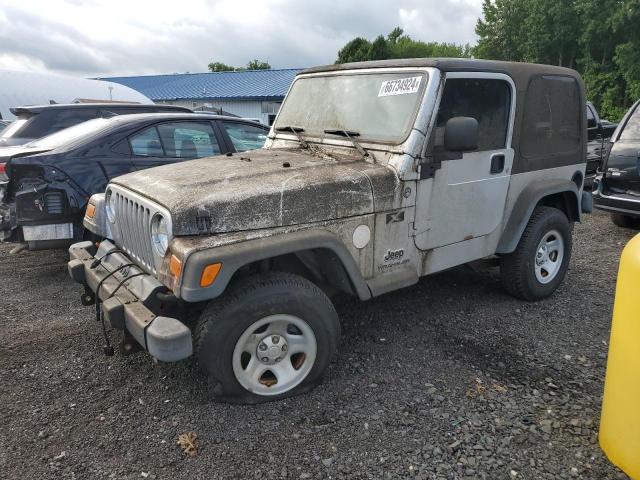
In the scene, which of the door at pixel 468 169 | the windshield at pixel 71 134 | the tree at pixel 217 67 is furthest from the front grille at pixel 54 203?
the tree at pixel 217 67

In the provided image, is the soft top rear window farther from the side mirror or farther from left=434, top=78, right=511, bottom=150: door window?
the side mirror

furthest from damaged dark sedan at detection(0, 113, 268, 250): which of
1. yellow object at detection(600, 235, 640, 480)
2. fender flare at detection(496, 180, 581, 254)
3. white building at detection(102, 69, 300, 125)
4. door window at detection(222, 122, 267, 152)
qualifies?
white building at detection(102, 69, 300, 125)

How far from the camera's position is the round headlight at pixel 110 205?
356 cm

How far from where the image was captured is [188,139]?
577 centimetres

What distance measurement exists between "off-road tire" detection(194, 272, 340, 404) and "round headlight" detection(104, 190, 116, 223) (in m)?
1.21

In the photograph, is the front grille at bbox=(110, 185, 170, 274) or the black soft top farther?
the black soft top

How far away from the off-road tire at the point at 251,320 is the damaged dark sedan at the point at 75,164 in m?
2.45

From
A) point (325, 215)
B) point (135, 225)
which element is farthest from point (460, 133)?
point (135, 225)

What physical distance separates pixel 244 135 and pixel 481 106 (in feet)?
10.6

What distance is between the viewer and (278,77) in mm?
37188

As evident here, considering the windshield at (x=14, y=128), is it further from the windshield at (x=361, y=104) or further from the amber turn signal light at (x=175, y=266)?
the amber turn signal light at (x=175, y=266)

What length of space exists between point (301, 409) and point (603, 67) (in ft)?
111

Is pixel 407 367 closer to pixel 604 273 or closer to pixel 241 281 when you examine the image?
pixel 241 281

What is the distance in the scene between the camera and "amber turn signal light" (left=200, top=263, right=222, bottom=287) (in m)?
2.60
